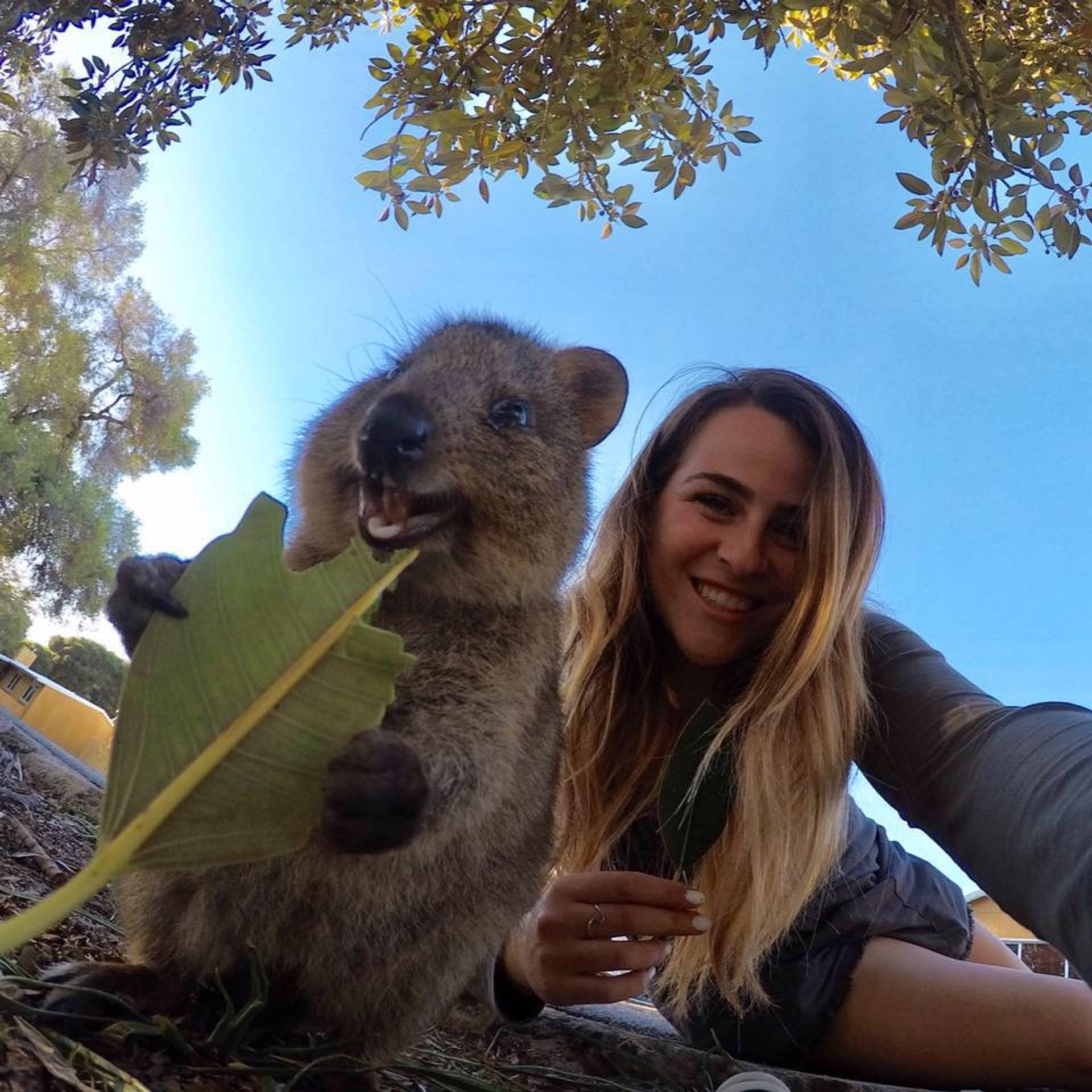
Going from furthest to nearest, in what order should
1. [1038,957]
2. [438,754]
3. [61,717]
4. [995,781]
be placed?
[1038,957], [61,717], [995,781], [438,754]

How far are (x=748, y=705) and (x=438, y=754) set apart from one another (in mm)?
1015

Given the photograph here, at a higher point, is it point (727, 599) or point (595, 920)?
point (727, 599)

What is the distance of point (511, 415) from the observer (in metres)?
1.71

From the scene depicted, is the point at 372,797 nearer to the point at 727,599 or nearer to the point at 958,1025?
the point at 727,599

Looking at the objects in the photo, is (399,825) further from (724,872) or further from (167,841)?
(724,872)

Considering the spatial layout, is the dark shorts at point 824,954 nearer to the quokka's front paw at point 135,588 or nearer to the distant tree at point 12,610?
the quokka's front paw at point 135,588

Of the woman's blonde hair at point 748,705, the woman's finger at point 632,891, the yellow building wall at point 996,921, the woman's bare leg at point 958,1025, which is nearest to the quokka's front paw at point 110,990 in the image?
the woman's finger at point 632,891

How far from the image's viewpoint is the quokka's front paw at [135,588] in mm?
1111

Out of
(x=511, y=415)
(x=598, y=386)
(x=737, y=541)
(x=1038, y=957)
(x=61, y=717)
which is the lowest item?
(x=61, y=717)

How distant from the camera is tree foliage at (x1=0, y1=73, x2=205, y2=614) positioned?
7.41m

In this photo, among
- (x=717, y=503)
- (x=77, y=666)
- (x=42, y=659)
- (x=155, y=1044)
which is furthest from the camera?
(x=42, y=659)

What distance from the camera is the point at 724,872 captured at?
7.08 feet

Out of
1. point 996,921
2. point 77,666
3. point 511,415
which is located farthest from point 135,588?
point 77,666

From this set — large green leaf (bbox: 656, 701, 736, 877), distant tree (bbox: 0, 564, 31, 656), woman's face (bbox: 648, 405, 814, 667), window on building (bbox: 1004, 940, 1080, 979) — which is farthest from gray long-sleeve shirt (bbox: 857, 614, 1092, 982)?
distant tree (bbox: 0, 564, 31, 656)
